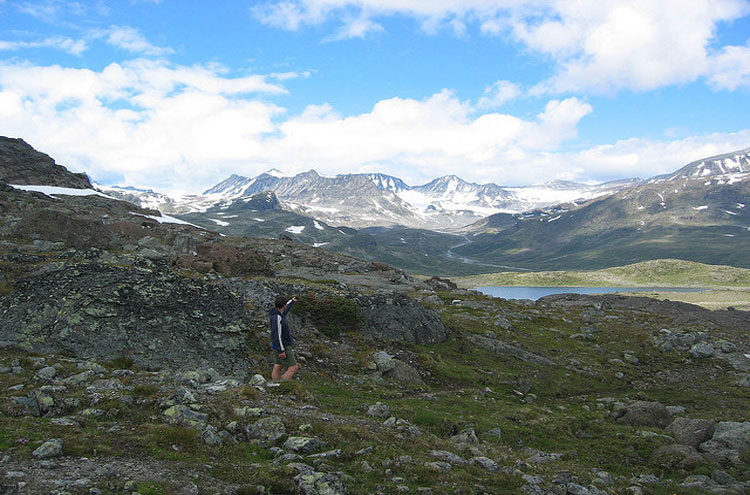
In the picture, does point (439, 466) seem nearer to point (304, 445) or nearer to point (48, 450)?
point (304, 445)

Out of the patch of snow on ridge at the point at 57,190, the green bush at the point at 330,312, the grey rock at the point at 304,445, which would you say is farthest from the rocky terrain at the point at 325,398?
the patch of snow on ridge at the point at 57,190

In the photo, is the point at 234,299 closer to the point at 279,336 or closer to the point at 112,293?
the point at 112,293

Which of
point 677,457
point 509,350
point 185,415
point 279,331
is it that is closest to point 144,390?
point 185,415

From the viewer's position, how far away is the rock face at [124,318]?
18625mm

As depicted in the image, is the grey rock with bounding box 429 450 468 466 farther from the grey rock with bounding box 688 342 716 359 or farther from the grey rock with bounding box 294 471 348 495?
the grey rock with bounding box 688 342 716 359

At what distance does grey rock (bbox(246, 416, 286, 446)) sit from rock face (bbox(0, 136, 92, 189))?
130039 mm

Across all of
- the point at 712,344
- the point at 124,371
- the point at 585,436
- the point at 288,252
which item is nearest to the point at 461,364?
the point at 585,436

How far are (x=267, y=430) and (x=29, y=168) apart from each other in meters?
142

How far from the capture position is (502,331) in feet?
133

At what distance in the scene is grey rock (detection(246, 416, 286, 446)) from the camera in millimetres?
12119

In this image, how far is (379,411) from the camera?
1708 cm

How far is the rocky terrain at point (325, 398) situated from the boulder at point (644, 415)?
0.10 metres

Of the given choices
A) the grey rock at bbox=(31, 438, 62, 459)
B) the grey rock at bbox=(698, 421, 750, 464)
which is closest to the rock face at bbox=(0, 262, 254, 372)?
the grey rock at bbox=(31, 438, 62, 459)

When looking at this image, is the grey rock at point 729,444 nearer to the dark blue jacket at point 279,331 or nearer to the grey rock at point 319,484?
the grey rock at point 319,484
